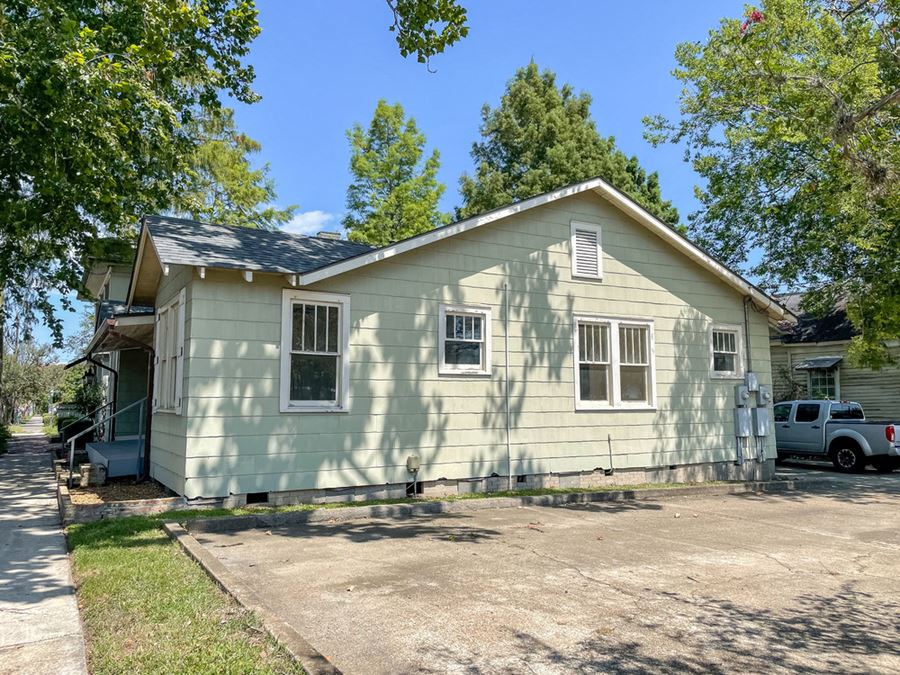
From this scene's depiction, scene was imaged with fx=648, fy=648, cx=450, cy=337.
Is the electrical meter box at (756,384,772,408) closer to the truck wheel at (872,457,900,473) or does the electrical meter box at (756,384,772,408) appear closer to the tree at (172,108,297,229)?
the truck wheel at (872,457,900,473)

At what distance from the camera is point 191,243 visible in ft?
31.6

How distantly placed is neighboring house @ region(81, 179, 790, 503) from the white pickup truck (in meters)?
4.10

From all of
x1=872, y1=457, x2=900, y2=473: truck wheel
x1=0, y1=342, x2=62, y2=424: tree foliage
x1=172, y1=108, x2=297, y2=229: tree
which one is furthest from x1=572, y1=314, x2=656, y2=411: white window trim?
x1=0, y1=342, x2=62, y2=424: tree foliage

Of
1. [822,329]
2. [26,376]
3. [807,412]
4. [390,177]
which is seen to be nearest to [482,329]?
[807,412]

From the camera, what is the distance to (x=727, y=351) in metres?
13.9

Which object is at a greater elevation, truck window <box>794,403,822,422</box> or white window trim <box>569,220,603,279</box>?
white window trim <box>569,220,603,279</box>

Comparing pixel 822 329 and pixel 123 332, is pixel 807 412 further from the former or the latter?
pixel 123 332

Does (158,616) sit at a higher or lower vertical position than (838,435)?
lower

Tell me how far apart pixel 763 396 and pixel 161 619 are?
12.9m

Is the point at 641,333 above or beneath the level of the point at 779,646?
above

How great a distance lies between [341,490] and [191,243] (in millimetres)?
4334

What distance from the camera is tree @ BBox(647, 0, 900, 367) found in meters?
12.8

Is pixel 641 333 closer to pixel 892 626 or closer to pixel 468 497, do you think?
pixel 468 497

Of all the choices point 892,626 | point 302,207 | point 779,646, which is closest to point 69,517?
point 779,646
